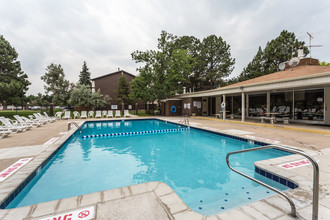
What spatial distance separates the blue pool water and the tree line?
13.8m

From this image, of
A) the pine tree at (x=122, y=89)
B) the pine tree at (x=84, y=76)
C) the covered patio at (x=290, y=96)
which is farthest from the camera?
the pine tree at (x=84, y=76)

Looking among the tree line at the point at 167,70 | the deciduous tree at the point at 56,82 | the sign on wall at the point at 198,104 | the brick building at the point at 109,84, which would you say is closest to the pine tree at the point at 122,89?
the tree line at the point at 167,70

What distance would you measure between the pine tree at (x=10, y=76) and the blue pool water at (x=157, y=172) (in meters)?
16.6

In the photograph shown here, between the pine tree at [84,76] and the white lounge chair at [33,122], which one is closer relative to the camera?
the white lounge chair at [33,122]

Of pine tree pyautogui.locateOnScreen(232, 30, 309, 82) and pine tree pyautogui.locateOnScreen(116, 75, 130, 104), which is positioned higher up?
pine tree pyautogui.locateOnScreen(232, 30, 309, 82)

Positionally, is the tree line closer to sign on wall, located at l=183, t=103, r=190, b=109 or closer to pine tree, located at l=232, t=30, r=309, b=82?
pine tree, located at l=232, t=30, r=309, b=82

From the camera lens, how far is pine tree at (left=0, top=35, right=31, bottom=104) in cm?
1767

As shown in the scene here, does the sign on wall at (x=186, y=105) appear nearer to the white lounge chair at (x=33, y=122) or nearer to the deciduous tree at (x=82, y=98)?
the deciduous tree at (x=82, y=98)

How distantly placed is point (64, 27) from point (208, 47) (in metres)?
22.6

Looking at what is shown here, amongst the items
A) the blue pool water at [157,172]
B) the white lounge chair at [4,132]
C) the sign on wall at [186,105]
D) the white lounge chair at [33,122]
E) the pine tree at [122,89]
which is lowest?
the blue pool water at [157,172]

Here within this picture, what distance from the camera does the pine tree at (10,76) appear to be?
58.0 feet

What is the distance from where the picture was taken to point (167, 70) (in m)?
20.9

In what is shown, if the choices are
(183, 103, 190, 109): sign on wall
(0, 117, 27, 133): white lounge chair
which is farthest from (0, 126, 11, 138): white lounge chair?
(183, 103, 190, 109): sign on wall

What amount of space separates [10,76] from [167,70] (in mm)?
19592
